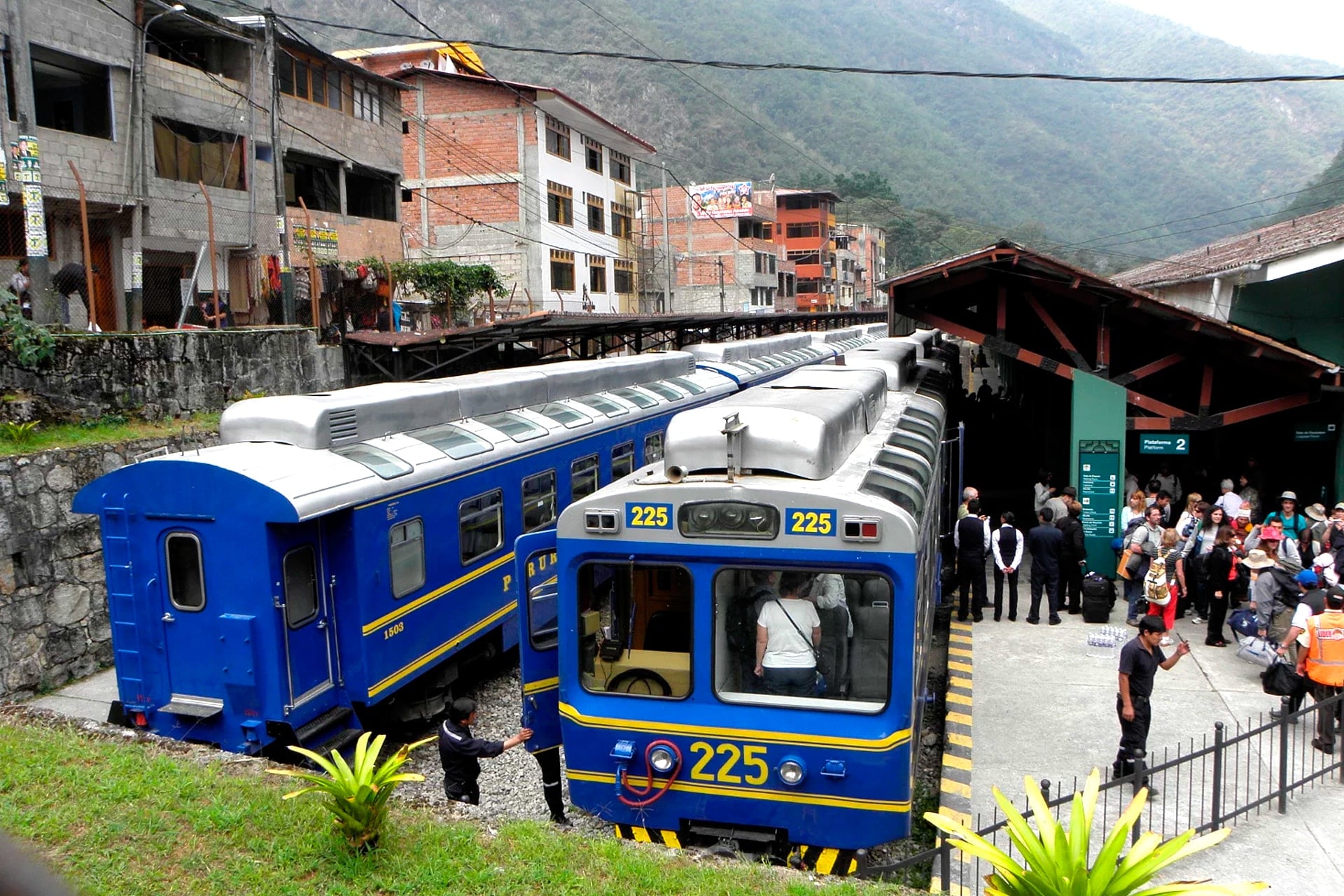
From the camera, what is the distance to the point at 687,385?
1647 cm

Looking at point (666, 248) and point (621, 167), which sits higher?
point (621, 167)

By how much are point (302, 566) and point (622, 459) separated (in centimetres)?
600

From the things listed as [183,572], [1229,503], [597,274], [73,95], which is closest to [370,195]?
[73,95]

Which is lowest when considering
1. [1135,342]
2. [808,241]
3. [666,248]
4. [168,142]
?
[1135,342]

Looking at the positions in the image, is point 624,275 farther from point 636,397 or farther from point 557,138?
point 636,397

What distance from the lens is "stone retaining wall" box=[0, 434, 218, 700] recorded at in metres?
10.6

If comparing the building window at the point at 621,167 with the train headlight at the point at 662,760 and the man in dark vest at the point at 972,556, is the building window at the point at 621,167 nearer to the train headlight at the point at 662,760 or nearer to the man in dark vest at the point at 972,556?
the man in dark vest at the point at 972,556

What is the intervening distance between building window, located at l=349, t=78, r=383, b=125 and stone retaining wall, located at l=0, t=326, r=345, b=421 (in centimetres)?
1123

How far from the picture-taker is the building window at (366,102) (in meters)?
26.0

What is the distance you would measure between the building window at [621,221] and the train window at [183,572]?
36808 mm

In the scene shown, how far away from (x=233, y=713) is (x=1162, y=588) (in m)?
9.22

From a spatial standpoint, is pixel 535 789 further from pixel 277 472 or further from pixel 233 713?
pixel 277 472

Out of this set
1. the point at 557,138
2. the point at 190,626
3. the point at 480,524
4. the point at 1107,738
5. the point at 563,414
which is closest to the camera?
the point at 190,626

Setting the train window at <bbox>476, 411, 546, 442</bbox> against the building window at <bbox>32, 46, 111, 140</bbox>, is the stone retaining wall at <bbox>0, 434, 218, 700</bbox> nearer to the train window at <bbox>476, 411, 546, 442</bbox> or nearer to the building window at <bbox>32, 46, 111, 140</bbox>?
the train window at <bbox>476, 411, 546, 442</bbox>
